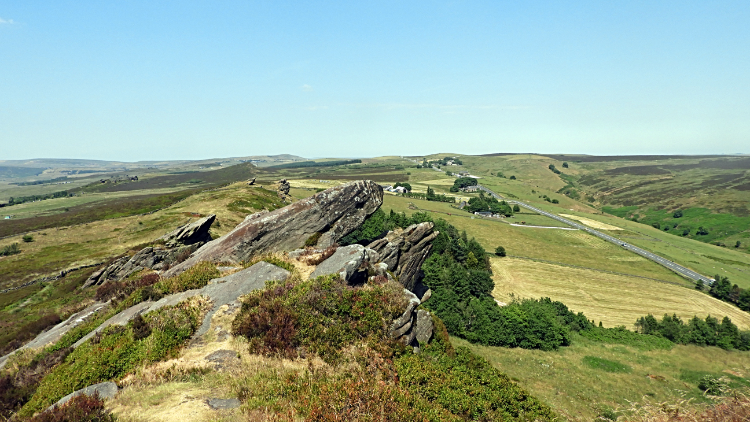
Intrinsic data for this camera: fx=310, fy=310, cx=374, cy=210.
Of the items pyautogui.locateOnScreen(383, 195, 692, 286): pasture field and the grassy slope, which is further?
pyautogui.locateOnScreen(383, 195, 692, 286): pasture field

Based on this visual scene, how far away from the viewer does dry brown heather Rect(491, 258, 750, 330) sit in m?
63.7

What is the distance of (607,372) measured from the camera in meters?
36.5

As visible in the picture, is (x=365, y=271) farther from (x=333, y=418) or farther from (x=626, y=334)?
(x=626, y=334)

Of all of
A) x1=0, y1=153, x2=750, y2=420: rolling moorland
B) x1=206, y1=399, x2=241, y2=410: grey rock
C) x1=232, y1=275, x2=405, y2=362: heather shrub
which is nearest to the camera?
x1=206, y1=399, x2=241, y2=410: grey rock

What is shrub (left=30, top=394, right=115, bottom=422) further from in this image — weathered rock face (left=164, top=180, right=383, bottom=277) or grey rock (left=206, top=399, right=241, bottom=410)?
weathered rock face (left=164, top=180, right=383, bottom=277)

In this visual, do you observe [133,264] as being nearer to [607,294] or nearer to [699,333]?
[699,333]

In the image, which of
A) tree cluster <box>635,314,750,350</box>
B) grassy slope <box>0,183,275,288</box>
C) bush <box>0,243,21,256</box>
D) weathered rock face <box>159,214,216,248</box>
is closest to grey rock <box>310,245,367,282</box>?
weathered rock face <box>159,214,216,248</box>

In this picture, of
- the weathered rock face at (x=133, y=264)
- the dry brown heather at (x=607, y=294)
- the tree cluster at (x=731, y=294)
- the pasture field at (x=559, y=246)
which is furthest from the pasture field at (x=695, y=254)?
the weathered rock face at (x=133, y=264)

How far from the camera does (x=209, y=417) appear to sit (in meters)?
9.78

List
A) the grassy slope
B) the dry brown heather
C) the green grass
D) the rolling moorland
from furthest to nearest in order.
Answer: the dry brown heather, the grassy slope, the green grass, the rolling moorland

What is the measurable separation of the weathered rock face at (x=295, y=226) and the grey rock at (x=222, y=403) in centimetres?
1826

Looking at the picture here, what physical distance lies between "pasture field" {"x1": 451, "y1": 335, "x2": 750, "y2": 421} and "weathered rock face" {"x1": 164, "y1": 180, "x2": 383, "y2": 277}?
19.3 meters

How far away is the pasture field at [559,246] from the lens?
3552 inches

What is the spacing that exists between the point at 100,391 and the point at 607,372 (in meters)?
46.7
